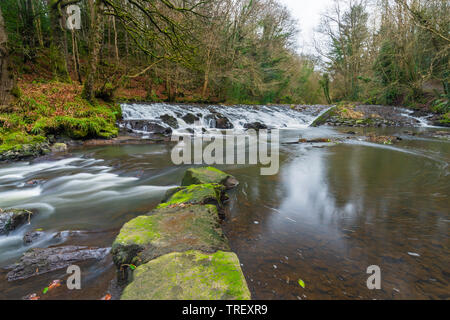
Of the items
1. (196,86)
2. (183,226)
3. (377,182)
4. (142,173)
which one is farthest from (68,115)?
(196,86)

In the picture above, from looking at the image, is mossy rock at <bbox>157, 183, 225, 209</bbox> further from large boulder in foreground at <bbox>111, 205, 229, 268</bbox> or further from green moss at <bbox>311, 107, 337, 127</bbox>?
green moss at <bbox>311, 107, 337, 127</bbox>

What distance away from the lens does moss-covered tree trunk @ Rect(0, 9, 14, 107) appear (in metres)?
7.13

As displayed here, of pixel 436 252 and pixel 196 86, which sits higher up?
pixel 196 86

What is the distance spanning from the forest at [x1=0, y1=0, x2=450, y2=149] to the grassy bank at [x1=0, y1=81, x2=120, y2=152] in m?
0.04

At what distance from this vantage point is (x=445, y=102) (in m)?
14.8

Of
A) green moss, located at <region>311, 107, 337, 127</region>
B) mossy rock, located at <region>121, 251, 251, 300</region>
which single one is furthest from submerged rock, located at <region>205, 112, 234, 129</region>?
mossy rock, located at <region>121, 251, 251, 300</region>

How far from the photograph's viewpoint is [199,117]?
12875 millimetres

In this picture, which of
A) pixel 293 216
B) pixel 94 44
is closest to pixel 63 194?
pixel 293 216

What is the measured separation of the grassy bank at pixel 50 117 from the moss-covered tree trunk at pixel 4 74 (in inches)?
10.5

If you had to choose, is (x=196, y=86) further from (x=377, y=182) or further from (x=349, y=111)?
(x=377, y=182)

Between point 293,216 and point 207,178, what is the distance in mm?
1463

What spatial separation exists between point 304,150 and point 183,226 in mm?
6481

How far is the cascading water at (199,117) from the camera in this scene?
11.3m

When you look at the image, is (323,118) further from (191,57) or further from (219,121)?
(191,57)
